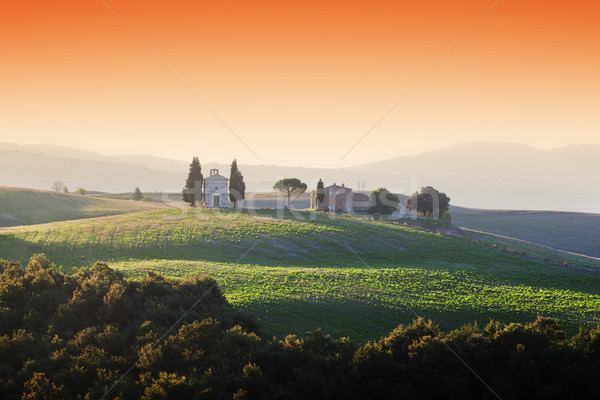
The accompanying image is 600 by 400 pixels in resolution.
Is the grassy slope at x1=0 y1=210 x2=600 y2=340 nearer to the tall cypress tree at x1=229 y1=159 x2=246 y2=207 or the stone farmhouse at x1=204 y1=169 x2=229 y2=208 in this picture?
the stone farmhouse at x1=204 y1=169 x2=229 y2=208

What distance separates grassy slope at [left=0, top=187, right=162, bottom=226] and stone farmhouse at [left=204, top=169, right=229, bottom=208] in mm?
25648

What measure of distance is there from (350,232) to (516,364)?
1698 inches

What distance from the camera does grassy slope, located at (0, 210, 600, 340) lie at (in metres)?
25.1

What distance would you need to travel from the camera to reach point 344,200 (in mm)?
100562

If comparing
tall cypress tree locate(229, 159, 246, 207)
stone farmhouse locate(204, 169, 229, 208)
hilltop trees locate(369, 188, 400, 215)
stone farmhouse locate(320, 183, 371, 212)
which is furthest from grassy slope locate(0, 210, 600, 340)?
stone farmhouse locate(320, 183, 371, 212)

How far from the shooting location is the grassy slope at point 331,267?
2511cm

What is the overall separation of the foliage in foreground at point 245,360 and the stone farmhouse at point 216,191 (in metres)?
57.4

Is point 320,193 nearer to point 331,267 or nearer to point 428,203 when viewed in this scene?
point 428,203

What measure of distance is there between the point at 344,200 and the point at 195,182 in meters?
40.4

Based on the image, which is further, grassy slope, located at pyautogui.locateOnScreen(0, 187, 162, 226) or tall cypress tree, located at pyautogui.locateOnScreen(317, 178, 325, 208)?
tall cypress tree, located at pyautogui.locateOnScreen(317, 178, 325, 208)

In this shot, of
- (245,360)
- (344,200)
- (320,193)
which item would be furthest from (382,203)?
(245,360)

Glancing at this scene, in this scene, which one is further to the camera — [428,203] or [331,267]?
[428,203]

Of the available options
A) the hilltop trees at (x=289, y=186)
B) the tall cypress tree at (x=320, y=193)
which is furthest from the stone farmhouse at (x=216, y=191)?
the tall cypress tree at (x=320, y=193)

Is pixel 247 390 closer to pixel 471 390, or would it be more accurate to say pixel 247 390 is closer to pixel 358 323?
pixel 471 390
